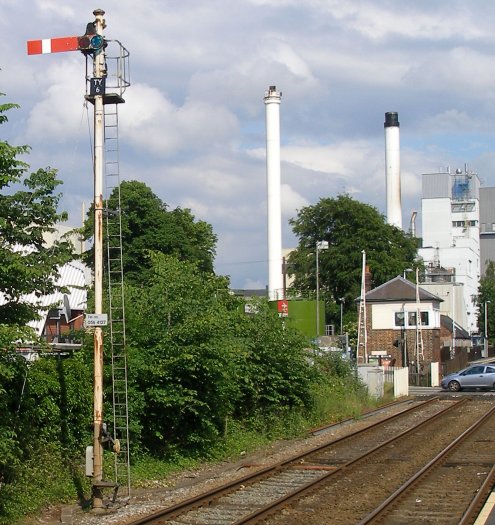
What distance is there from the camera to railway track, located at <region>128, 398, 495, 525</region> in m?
13.9

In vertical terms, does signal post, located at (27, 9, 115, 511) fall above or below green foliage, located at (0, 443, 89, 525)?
above

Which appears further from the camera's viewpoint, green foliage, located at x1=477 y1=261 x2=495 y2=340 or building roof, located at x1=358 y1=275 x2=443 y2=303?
green foliage, located at x1=477 y1=261 x2=495 y2=340

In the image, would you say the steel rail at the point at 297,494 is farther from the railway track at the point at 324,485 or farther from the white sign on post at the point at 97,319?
the white sign on post at the point at 97,319

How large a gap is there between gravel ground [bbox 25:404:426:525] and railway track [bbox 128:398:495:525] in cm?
61

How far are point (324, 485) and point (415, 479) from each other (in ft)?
5.82

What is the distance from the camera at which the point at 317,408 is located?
29.7m

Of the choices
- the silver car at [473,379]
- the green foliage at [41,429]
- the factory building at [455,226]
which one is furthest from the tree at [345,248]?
the green foliage at [41,429]

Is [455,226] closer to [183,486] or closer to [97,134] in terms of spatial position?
[183,486]

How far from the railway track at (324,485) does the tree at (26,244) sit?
369cm

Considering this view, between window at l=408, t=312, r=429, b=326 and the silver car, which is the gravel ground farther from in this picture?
window at l=408, t=312, r=429, b=326

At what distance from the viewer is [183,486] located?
682 inches

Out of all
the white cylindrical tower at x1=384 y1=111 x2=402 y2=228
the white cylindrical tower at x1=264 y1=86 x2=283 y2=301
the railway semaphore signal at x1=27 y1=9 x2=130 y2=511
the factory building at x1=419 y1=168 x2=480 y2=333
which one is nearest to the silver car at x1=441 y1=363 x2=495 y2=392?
the white cylindrical tower at x1=264 y1=86 x2=283 y2=301

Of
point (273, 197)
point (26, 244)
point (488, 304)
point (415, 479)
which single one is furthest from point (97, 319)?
point (488, 304)

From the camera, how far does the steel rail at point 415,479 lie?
535 inches
